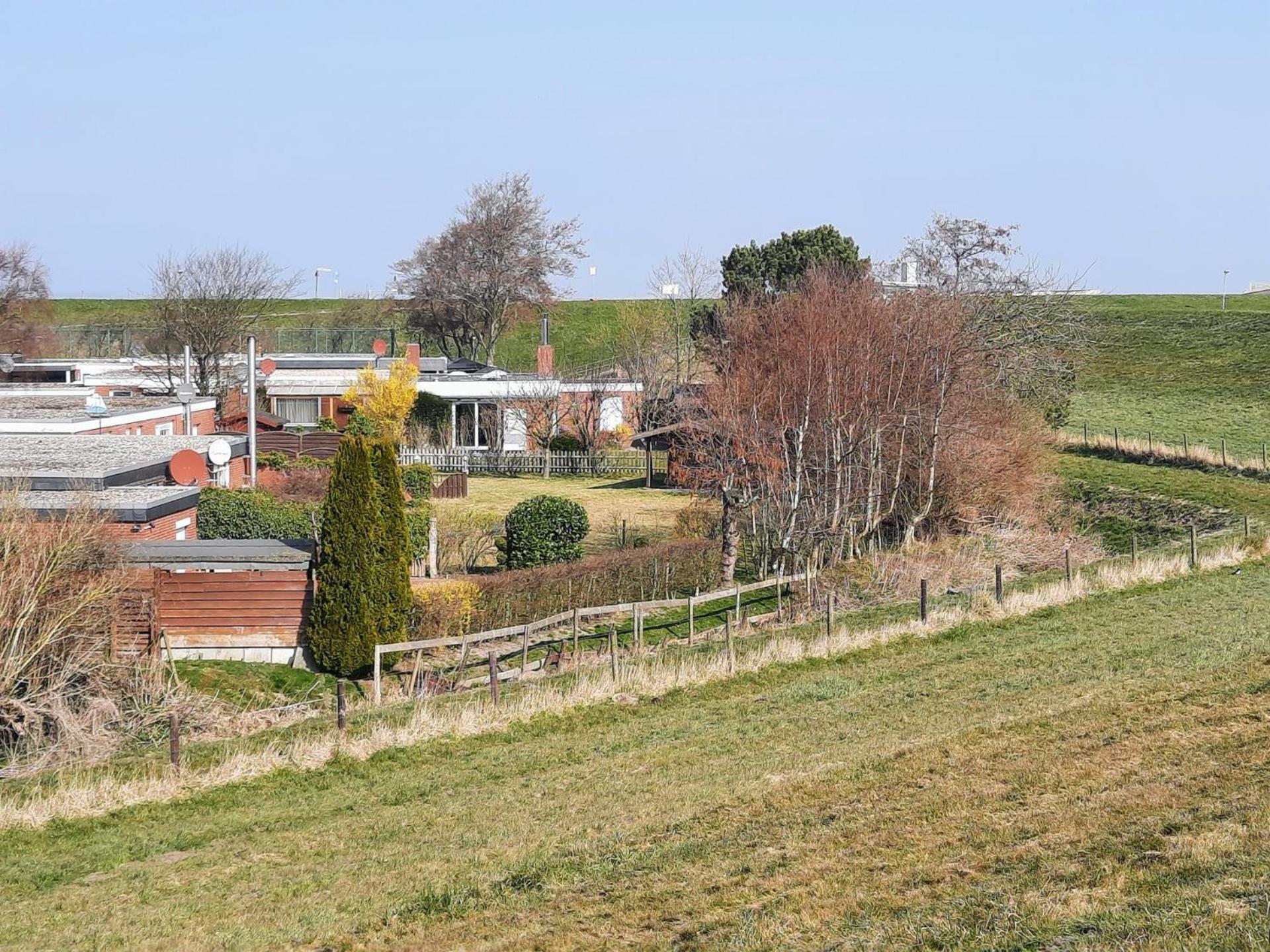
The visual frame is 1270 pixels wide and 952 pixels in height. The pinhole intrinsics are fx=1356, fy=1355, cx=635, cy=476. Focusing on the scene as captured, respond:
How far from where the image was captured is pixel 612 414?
58312mm

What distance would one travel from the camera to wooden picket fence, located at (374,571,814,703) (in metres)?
Answer: 18.7

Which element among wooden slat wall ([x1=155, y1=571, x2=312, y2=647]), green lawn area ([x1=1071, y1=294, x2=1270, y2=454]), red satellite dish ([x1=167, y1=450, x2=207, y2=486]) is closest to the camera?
wooden slat wall ([x1=155, y1=571, x2=312, y2=647])

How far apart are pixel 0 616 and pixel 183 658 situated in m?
4.38

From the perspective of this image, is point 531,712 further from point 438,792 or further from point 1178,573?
point 1178,573

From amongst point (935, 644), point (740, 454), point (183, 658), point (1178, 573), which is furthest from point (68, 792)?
point (1178, 573)

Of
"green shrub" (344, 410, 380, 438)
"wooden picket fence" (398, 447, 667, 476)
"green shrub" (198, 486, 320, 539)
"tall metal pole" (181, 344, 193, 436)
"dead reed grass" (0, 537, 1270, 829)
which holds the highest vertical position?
"tall metal pole" (181, 344, 193, 436)

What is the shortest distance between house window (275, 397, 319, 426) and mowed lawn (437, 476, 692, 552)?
1007cm

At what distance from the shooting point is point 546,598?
2353cm

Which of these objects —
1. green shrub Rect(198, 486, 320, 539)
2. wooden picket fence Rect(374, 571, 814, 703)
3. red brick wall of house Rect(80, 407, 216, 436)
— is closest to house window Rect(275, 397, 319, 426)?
red brick wall of house Rect(80, 407, 216, 436)

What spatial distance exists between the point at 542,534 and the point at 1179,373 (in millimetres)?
55782

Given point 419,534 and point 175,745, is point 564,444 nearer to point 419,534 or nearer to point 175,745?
point 419,534

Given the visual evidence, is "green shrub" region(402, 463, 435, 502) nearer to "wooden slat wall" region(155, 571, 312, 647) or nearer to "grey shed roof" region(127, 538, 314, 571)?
"grey shed roof" region(127, 538, 314, 571)

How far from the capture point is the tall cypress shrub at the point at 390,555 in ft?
66.6

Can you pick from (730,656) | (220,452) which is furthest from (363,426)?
(730,656)
